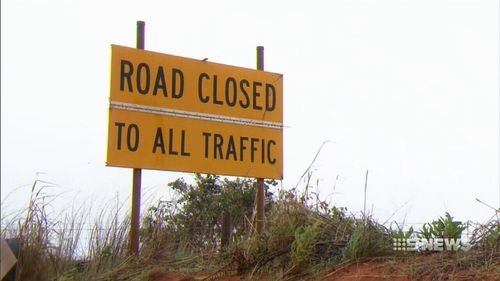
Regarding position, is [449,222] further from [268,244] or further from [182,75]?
[182,75]

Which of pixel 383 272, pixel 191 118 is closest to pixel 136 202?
pixel 191 118

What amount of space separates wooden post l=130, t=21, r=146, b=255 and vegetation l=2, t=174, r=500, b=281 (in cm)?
11

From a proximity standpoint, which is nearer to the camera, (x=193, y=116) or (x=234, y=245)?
(x=234, y=245)

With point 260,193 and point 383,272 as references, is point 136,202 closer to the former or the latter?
point 260,193

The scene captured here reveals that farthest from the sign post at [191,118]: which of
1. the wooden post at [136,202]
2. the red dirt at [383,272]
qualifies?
the red dirt at [383,272]

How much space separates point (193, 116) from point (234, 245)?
2.60m

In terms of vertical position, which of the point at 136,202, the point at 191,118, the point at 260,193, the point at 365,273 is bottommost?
the point at 365,273

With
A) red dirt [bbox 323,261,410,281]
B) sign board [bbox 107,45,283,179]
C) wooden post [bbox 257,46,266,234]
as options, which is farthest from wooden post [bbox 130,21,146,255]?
red dirt [bbox 323,261,410,281]

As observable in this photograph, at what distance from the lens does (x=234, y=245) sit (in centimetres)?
755

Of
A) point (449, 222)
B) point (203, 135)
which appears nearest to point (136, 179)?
point (203, 135)

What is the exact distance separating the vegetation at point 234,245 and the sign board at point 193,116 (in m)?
0.76

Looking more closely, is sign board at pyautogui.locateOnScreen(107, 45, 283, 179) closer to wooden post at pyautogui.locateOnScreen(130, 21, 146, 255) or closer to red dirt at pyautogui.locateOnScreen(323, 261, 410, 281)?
wooden post at pyautogui.locateOnScreen(130, 21, 146, 255)

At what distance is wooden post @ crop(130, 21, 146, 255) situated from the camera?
853 centimetres

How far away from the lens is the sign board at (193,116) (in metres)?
9.11
